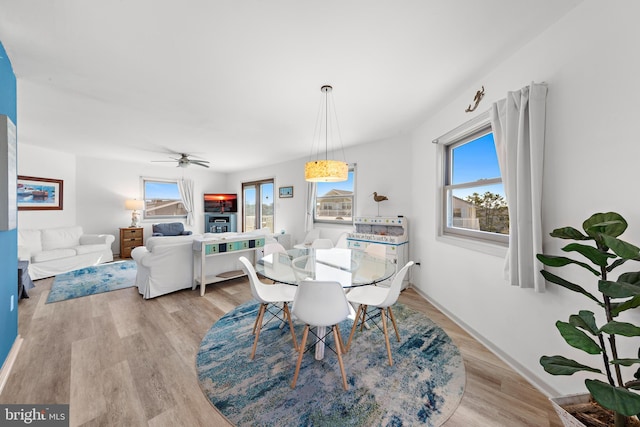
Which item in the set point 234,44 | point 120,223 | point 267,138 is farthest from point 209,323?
point 120,223

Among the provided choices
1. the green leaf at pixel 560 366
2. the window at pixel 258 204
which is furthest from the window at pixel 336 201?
the green leaf at pixel 560 366

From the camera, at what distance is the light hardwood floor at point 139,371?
1.43 meters

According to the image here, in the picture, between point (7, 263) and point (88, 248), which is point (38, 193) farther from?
point (7, 263)

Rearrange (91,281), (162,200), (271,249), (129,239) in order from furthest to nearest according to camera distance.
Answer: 1. (162,200)
2. (129,239)
3. (91,281)
4. (271,249)

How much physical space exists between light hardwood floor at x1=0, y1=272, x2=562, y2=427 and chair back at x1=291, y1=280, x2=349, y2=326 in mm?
780

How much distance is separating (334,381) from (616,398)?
4.70ft

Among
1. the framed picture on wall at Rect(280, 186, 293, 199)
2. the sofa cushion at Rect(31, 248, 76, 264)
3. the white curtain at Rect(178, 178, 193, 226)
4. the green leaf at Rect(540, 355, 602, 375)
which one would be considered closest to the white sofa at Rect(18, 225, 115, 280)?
the sofa cushion at Rect(31, 248, 76, 264)

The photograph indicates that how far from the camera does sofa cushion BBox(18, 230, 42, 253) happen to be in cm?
399

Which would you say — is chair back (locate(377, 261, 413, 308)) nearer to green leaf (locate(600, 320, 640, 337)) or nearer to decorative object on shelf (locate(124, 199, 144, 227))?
green leaf (locate(600, 320, 640, 337))

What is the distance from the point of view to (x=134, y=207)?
589 centimetres

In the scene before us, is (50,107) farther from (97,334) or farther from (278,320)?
(278,320)

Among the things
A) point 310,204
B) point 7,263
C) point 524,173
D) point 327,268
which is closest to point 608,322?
point 524,173

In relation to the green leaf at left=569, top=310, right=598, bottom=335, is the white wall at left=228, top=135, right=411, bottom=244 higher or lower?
higher

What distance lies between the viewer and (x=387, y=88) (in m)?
2.35
